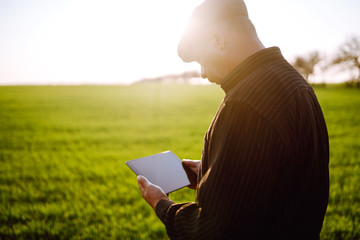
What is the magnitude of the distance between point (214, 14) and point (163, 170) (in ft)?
3.84

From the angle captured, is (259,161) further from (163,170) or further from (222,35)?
(163,170)

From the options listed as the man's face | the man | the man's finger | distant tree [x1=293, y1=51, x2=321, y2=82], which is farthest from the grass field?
distant tree [x1=293, y1=51, x2=321, y2=82]

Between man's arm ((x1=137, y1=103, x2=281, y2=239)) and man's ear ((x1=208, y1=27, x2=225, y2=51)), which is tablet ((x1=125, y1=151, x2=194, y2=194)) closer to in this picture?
man's arm ((x1=137, y1=103, x2=281, y2=239))

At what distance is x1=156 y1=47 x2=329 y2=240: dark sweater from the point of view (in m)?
1.02

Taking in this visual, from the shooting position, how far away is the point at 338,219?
3.87 meters

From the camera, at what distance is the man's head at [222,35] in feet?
3.95

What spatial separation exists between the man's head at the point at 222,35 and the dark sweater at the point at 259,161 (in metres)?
0.07

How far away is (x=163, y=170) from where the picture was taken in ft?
6.31

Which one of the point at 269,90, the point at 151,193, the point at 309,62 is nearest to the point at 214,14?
the point at 269,90

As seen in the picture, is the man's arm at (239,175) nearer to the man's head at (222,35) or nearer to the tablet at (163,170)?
the man's head at (222,35)

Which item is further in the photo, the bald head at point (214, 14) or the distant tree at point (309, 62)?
the distant tree at point (309, 62)

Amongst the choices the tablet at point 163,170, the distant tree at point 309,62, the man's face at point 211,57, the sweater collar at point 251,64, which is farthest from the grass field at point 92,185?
the distant tree at point 309,62

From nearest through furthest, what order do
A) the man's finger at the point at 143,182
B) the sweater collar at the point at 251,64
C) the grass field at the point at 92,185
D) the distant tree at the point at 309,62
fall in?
1. the sweater collar at the point at 251,64
2. the man's finger at the point at 143,182
3. the grass field at the point at 92,185
4. the distant tree at the point at 309,62

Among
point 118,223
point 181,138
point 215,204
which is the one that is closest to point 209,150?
point 215,204
